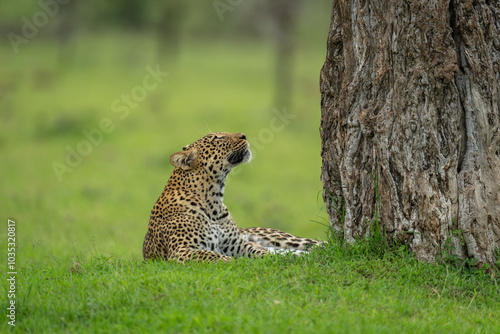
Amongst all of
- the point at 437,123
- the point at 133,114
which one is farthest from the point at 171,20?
Answer: the point at 437,123

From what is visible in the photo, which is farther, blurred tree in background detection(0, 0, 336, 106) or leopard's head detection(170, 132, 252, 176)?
blurred tree in background detection(0, 0, 336, 106)

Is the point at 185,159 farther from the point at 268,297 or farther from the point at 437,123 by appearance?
the point at 437,123

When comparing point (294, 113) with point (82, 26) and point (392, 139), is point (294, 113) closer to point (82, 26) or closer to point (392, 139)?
point (392, 139)

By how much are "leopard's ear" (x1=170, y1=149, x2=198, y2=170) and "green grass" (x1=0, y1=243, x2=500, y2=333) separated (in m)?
1.57

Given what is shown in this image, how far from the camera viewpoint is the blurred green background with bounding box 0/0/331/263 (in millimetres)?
13477

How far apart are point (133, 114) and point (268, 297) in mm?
18798

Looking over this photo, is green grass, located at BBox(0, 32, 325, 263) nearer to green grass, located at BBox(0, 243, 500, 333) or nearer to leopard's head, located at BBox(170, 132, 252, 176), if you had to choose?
leopard's head, located at BBox(170, 132, 252, 176)

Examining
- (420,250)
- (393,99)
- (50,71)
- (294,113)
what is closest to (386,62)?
(393,99)

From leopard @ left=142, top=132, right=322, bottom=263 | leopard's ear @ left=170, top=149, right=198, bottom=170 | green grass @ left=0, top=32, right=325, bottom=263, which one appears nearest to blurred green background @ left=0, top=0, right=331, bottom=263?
green grass @ left=0, top=32, right=325, bottom=263

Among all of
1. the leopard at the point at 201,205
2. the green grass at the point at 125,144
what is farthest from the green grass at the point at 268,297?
the green grass at the point at 125,144

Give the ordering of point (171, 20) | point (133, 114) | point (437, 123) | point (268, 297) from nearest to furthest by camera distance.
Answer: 1. point (268, 297)
2. point (437, 123)
3. point (133, 114)
4. point (171, 20)

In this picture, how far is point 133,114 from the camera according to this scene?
2327cm

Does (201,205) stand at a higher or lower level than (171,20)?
lower

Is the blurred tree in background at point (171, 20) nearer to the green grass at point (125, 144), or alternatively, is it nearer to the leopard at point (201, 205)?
the green grass at point (125, 144)
